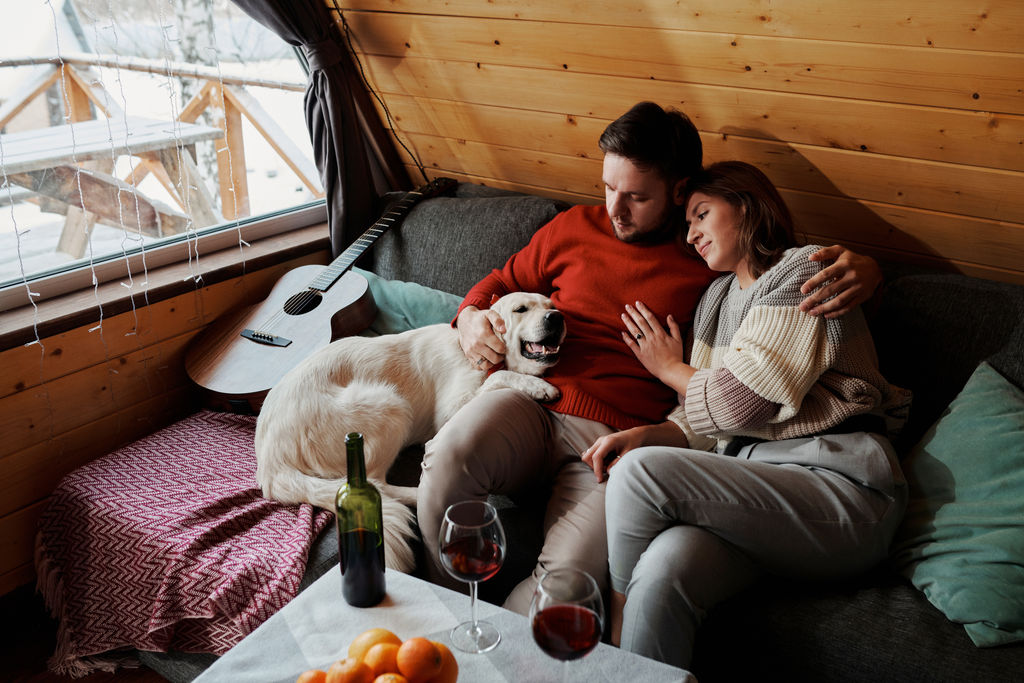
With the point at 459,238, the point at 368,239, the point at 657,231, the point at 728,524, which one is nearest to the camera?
the point at 728,524

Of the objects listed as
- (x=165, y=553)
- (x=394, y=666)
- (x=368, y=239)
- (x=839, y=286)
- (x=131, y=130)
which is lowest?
(x=165, y=553)

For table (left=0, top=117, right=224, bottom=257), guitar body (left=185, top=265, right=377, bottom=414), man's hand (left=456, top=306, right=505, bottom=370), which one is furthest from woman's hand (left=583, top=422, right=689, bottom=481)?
table (left=0, top=117, right=224, bottom=257)

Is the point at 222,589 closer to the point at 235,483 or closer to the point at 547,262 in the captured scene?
the point at 235,483

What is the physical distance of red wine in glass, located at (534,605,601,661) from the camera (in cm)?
81

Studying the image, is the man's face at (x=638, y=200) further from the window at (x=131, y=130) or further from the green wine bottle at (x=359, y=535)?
the window at (x=131, y=130)

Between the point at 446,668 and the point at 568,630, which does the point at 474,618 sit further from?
the point at 568,630

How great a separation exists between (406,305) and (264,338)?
44cm

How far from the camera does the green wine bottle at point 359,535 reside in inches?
40.3

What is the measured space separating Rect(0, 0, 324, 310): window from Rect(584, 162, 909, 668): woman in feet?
5.44

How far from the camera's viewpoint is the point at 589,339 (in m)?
1.73

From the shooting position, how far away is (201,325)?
→ 2.21 meters

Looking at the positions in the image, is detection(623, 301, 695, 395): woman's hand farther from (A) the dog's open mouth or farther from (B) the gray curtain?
(B) the gray curtain

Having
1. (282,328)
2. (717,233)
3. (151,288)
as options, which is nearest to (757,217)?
(717,233)

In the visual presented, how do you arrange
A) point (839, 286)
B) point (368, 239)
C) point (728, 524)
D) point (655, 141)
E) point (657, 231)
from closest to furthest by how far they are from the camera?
point (728, 524) → point (839, 286) → point (655, 141) → point (657, 231) → point (368, 239)
